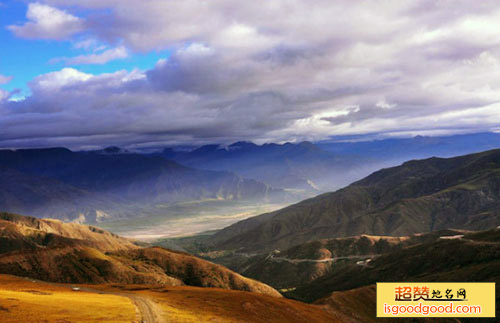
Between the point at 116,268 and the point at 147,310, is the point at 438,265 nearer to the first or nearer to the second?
the point at 116,268

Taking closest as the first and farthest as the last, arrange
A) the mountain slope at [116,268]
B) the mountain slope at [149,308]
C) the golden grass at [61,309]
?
1. the golden grass at [61,309]
2. the mountain slope at [149,308]
3. the mountain slope at [116,268]

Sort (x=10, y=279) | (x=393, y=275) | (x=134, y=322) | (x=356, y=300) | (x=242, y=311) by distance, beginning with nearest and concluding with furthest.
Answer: (x=134, y=322)
(x=242, y=311)
(x=10, y=279)
(x=356, y=300)
(x=393, y=275)

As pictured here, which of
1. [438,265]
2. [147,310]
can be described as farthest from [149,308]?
[438,265]

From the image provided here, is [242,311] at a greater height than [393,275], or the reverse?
[242,311]

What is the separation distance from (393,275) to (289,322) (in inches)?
4543

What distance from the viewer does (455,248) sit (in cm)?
17175

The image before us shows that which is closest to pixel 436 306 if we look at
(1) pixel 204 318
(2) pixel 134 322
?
(1) pixel 204 318

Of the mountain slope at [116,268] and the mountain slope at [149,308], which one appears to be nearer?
the mountain slope at [149,308]

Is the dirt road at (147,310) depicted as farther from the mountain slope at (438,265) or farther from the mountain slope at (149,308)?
the mountain slope at (438,265)

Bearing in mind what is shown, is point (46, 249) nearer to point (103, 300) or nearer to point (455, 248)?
point (103, 300)

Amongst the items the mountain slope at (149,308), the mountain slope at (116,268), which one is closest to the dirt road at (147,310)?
the mountain slope at (149,308)

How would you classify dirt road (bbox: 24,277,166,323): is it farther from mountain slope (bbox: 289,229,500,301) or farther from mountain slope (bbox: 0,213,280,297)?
mountain slope (bbox: 289,229,500,301)

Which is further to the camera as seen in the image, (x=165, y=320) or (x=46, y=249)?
(x=46, y=249)

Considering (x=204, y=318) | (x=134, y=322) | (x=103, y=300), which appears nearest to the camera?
(x=134, y=322)
